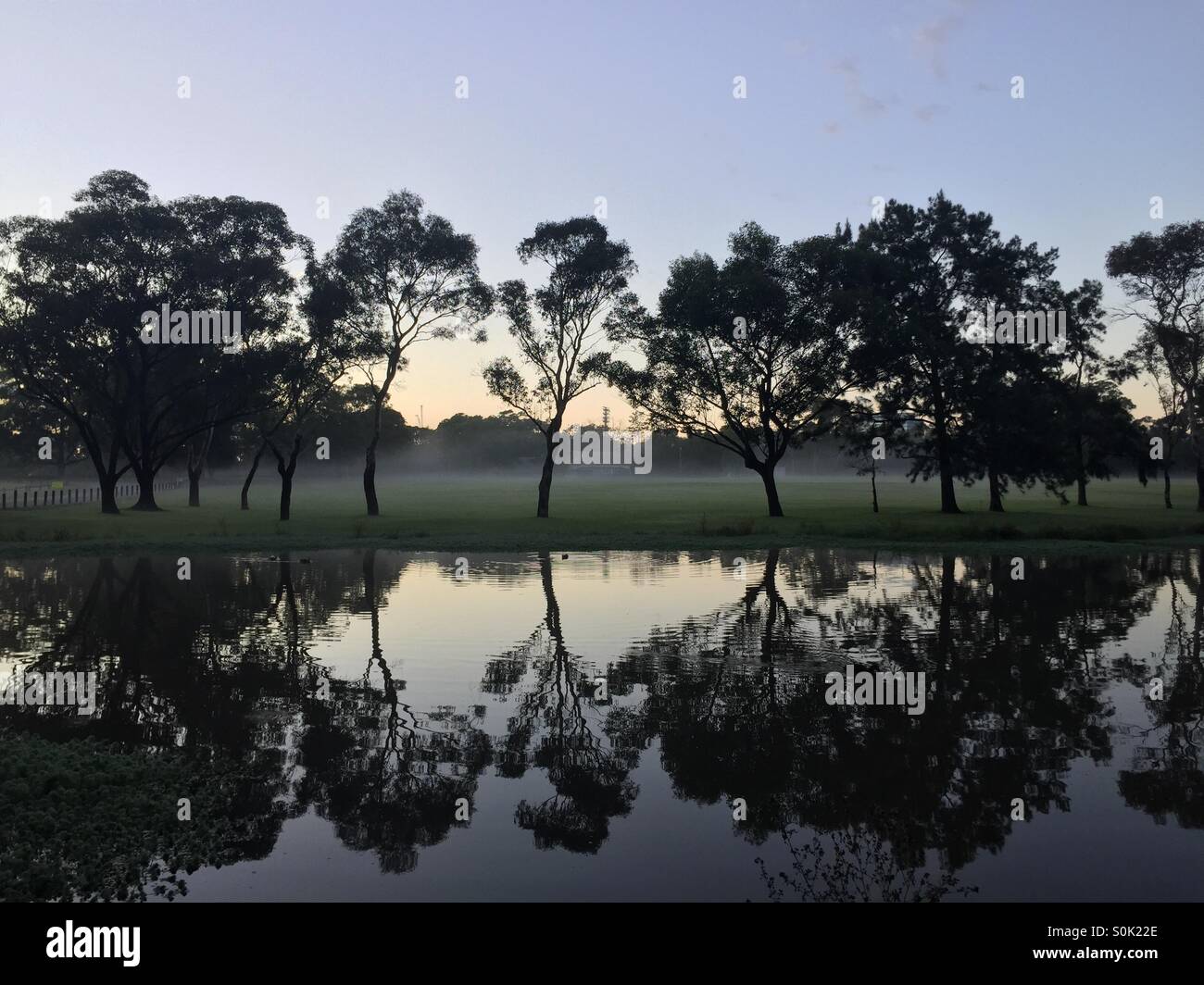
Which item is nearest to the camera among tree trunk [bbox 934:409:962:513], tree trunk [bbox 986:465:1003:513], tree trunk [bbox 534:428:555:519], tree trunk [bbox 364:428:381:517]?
tree trunk [bbox 364:428:381:517]

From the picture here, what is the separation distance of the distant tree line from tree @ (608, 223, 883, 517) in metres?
0.14

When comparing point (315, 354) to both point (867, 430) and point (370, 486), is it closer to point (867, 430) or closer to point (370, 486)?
point (370, 486)

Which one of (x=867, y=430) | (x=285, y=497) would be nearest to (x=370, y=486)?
(x=285, y=497)

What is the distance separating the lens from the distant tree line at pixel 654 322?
2495 inches

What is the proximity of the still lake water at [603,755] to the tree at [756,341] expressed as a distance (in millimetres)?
39777

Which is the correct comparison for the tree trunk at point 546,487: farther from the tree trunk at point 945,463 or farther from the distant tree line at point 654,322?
the tree trunk at point 945,463

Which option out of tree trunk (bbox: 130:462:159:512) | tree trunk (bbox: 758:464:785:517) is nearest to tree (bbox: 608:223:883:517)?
tree trunk (bbox: 758:464:785:517)

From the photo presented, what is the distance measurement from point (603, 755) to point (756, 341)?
5432cm

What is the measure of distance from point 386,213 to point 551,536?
27.6 m

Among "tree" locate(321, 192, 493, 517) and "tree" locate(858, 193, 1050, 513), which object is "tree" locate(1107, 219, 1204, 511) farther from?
"tree" locate(321, 192, 493, 517)

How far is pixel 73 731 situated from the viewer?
13.1m

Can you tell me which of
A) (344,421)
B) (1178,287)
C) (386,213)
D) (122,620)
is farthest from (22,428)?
(1178,287)

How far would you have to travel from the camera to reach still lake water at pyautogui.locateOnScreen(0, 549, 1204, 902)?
8477 mm
